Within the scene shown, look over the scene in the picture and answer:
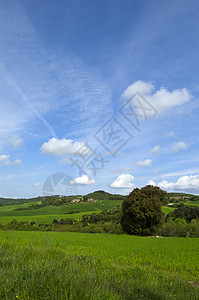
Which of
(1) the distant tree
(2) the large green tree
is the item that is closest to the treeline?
(1) the distant tree

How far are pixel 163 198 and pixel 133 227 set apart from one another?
263 inches

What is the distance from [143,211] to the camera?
27.7 meters

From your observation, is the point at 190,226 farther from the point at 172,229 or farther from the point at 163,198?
the point at 163,198

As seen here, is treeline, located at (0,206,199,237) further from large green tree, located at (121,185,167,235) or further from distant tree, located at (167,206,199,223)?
large green tree, located at (121,185,167,235)

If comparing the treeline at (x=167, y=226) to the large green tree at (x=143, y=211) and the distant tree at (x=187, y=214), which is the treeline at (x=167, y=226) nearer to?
the distant tree at (x=187, y=214)

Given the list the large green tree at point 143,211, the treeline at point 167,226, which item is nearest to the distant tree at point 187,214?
the treeline at point 167,226

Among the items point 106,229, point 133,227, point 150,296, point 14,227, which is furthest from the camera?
point 14,227

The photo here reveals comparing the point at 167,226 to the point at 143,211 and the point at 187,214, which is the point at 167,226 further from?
the point at 187,214

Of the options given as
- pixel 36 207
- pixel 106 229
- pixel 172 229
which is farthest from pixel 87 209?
pixel 172 229

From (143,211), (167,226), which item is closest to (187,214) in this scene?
(167,226)

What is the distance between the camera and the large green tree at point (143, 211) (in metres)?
27.5

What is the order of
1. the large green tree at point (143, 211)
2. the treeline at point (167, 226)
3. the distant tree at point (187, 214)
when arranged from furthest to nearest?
the distant tree at point (187, 214) → the treeline at point (167, 226) → the large green tree at point (143, 211)

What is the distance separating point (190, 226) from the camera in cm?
2964

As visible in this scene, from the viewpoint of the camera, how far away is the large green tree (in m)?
27.5
